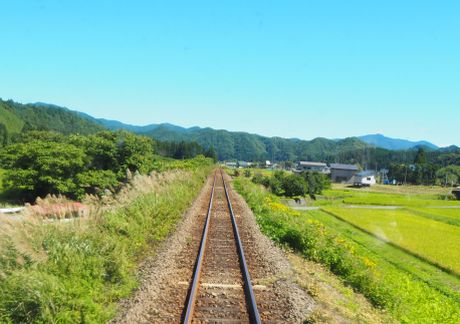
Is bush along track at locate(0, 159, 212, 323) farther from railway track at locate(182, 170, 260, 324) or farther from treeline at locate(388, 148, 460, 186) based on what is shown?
treeline at locate(388, 148, 460, 186)

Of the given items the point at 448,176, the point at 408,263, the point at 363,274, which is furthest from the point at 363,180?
the point at 363,274

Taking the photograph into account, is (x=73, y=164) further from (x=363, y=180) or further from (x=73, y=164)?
(x=363, y=180)

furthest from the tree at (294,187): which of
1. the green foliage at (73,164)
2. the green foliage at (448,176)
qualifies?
the green foliage at (448,176)

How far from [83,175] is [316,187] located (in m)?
44.5

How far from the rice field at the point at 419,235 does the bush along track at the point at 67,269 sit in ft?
59.3

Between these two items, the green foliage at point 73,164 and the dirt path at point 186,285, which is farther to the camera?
the green foliage at point 73,164

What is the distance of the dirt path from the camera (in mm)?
6062

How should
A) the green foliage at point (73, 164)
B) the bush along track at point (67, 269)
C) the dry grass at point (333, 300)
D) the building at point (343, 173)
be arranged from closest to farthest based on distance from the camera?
1. the bush along track at point (67, 269)
2. the dry grass at point (333, 300)
3. the green foliage at point (73, 164)
4. the building at point (343, 173)

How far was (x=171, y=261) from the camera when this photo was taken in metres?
8.99

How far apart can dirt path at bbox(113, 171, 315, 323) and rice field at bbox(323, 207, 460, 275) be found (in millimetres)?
14212

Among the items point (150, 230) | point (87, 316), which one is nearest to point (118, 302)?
point (87, 316)

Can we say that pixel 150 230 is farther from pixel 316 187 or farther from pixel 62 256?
pixel 316 187

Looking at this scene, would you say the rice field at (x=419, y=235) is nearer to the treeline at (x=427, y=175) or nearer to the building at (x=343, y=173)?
the building at (x=343, y=173)

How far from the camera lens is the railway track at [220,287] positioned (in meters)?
6.04
